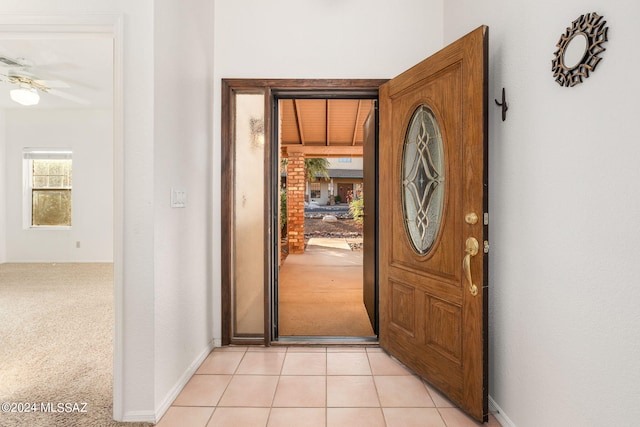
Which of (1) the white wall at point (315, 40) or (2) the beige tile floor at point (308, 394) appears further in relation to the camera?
(1) the white wall at point (315, 40)

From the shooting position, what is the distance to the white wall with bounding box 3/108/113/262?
19.1 feet

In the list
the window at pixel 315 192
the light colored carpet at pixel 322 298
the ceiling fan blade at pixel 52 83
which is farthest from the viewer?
the window at pixel 315 192

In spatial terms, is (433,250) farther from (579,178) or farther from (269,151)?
(269,151)

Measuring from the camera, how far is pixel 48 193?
19.7 feet

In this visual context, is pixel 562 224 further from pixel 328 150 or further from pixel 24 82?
pixel 328 150

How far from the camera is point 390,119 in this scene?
8.08ft

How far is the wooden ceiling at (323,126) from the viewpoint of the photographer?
5.40 m

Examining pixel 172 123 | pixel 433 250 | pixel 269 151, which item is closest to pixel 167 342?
pixel 172 123

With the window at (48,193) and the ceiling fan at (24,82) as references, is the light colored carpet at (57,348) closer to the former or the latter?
the window at (48,193)

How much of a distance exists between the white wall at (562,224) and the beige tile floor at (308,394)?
0.48 m

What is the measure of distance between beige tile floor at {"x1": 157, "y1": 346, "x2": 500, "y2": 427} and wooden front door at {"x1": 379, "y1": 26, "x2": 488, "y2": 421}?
0.43 ft

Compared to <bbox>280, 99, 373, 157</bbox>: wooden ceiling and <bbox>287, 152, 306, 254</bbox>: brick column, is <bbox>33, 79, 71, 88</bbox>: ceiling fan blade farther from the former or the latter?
<bbox>287, 152, 306, 254</bbox>: brick column

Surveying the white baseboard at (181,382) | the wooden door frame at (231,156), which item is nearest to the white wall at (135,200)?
the white baseboard at (181,382)

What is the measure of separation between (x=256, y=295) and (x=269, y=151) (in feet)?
4.04
